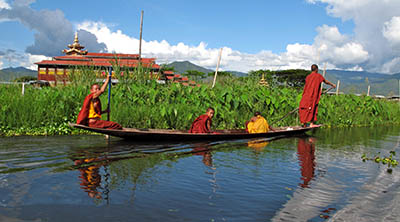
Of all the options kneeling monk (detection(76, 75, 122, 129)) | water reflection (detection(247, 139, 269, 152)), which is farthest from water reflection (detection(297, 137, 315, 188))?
kneeling monk (detection(76, 75, 122, 129))

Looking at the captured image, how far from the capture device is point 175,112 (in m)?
9.45

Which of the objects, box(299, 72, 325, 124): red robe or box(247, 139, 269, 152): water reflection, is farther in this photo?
box(299, 72, 325, 124): red robe

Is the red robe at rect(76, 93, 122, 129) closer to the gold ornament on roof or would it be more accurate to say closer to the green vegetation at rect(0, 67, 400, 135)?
the green vegetation at rect(0, 67, 400, 135)

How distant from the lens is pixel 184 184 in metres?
4.45

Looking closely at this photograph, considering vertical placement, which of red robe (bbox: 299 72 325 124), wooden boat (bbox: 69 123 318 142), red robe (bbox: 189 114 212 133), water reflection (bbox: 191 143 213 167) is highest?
red robe (bbox: 299 72 325 124)

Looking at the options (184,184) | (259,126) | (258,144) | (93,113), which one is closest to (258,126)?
(259,126)

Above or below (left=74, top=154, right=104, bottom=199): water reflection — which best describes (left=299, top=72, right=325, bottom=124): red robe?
above

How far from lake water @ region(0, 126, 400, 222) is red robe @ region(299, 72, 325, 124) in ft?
9.84

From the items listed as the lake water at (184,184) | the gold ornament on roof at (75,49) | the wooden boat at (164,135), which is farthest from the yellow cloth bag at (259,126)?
the gold ornament on roof at (75,49)

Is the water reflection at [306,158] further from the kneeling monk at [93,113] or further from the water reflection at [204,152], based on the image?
the kneeling monk at [93,113]

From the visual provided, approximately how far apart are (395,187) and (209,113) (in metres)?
4.62

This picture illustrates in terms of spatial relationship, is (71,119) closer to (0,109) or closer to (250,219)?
(0,109)

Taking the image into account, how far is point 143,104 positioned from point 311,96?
4934mm

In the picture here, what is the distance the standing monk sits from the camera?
32.3 feet
